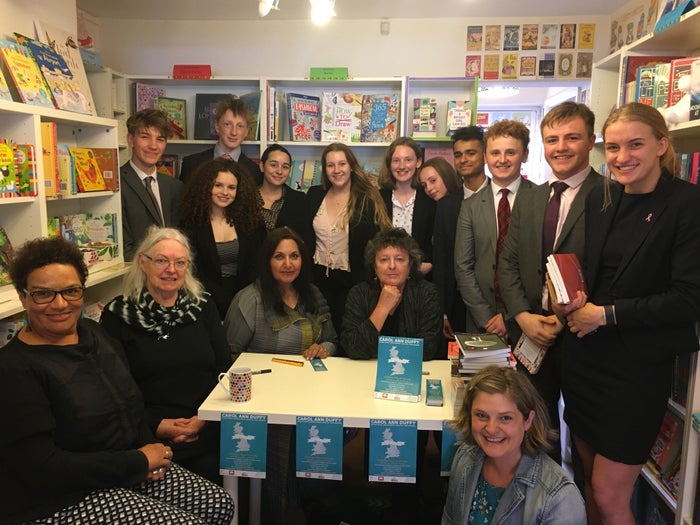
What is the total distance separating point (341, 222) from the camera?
3016 mm

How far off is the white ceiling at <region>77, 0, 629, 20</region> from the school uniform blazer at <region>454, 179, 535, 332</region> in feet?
7.13

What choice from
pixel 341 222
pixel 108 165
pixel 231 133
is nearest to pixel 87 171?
pixel 108 165

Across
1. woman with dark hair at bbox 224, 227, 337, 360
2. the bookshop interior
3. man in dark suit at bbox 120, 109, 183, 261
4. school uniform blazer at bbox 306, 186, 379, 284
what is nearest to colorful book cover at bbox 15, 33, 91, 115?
the bookshop interior

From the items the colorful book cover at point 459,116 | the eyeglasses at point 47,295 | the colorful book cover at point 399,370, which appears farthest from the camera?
the colorful book cover at point 459,116

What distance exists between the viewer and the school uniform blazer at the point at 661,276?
1620mm

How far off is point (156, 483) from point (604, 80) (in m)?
2.98

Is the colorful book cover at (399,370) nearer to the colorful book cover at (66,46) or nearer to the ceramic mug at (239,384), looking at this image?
the ceramic mug at (239,384)

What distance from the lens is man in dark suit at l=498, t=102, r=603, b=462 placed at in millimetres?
2035

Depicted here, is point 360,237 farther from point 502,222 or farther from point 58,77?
point 58,77

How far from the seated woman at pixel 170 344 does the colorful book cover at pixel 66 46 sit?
1.25 m

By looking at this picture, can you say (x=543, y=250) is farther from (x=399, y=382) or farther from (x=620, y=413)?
(x=399, y=382)

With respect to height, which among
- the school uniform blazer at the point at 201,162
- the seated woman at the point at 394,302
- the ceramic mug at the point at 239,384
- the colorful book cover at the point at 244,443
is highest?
the school uniform blazer at the point at 201,162

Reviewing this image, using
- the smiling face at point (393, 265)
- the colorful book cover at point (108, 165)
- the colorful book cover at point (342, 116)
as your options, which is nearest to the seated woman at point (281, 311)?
the smiling face at point (393, 265)

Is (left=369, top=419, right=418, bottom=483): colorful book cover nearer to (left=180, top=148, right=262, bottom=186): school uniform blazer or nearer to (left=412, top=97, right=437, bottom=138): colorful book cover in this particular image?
(left=180, top=148, right=262, bottom=186): school uniform blazer
